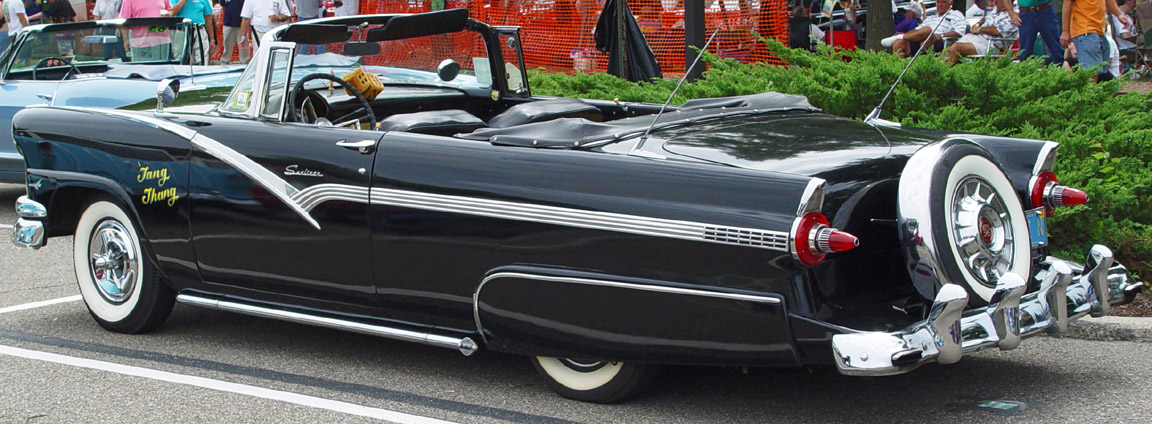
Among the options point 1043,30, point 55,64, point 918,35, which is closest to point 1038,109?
point 1043,30

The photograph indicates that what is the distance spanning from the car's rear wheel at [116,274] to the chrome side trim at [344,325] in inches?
11.0

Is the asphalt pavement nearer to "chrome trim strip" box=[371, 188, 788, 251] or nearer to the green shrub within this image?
"chrome trim strip" box=[371, 188, 788, 251]

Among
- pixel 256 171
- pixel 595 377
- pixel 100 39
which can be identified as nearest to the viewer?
pixel 595 377

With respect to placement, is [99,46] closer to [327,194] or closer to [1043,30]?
[327,194]

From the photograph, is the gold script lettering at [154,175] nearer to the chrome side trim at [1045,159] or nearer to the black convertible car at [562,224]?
the black convertible car at [562,224]

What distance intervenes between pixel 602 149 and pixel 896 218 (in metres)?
1.02

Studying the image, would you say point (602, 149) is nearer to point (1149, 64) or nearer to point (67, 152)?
point (67, 152)

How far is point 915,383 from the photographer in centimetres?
427

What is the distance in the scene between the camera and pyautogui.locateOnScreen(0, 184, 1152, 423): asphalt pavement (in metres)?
3.99

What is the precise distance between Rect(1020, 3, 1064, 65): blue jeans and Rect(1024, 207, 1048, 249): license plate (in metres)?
6.95

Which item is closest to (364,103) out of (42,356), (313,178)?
(313,178)

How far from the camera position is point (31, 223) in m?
5.52

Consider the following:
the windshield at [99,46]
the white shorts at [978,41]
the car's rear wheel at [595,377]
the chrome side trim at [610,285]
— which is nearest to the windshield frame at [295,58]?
the chrome side trim at [610,285]

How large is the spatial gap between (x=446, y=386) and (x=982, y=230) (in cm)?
204
